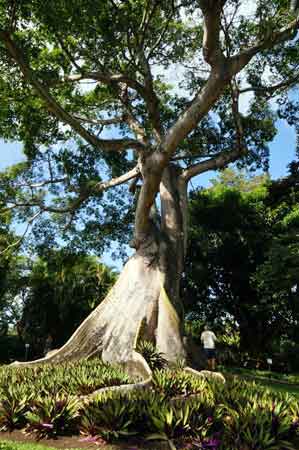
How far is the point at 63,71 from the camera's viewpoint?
12.1 m

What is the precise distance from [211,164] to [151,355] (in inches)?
254

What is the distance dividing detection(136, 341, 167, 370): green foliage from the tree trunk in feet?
0.66

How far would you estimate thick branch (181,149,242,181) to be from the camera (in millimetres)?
13219

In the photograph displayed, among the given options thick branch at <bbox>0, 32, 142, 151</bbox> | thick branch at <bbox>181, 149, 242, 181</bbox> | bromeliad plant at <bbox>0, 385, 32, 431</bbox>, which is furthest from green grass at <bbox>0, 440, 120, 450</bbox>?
thick branch at <bbox>181, 149, 242, 181</bbox>

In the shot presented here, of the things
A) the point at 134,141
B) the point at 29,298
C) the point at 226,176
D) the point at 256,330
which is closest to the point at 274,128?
the point at 134,141

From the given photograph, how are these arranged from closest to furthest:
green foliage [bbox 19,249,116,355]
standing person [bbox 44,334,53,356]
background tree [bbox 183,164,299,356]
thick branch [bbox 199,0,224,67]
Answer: thick branch [bbox 199,0,224,67], background tree [bbox 183,164,299,356], standing person [bbox 44,334,53,356], green foliage [bbox 19,249,116,355]

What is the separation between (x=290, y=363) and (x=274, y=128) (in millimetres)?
10290

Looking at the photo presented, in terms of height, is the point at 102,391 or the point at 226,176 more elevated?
the point at 226,176

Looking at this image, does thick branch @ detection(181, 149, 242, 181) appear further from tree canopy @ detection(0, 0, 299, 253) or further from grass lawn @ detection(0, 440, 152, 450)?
grass lawn @ detection(0, 440, 152, 450)

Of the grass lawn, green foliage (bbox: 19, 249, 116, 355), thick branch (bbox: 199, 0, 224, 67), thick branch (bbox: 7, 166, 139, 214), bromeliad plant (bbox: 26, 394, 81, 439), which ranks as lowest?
the grass lawn

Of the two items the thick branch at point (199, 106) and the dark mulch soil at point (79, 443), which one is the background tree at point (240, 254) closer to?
the thick branch at point (199, 106)

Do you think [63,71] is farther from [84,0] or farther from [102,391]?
[102,391]

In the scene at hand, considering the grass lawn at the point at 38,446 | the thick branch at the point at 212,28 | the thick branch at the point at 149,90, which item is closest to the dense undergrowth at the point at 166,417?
the grass lawn at the point at 38,446

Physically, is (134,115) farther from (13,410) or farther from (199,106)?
(13,410)
